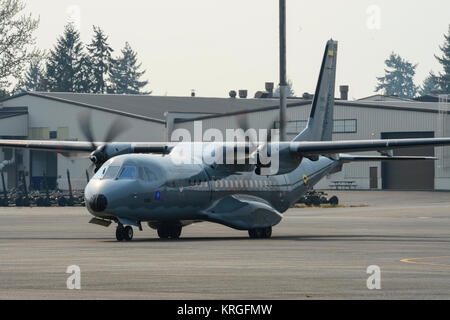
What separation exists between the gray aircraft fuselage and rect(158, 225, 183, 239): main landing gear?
0.23 metres

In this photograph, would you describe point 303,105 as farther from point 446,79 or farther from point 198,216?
point 446,79

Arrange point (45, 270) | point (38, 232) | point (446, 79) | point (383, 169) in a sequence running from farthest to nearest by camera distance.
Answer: point (446, 79)
point (383, 169)
point (38, 232)
point (45, 270)

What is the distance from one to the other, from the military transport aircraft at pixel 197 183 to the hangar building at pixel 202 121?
42070 mm

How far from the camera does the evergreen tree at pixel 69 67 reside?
Answer: 473ft

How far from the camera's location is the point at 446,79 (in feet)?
609

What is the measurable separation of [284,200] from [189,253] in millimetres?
12057

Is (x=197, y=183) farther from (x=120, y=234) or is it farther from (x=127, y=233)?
(x=120, y=234)

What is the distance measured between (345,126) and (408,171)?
23.7 feet

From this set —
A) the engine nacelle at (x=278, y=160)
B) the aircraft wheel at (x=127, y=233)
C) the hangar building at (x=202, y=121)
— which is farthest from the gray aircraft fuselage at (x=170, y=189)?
the hangar building at (x=202, y=121)

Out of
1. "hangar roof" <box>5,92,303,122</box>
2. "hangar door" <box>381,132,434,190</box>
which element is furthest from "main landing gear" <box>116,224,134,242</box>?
"hangar roof" <box>5,92,303,122</box>

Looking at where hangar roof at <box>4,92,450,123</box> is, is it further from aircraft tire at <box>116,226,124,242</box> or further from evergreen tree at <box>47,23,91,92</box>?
aircraft tire at <box>116,226,124,242</box>

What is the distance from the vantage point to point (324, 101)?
128 feet
